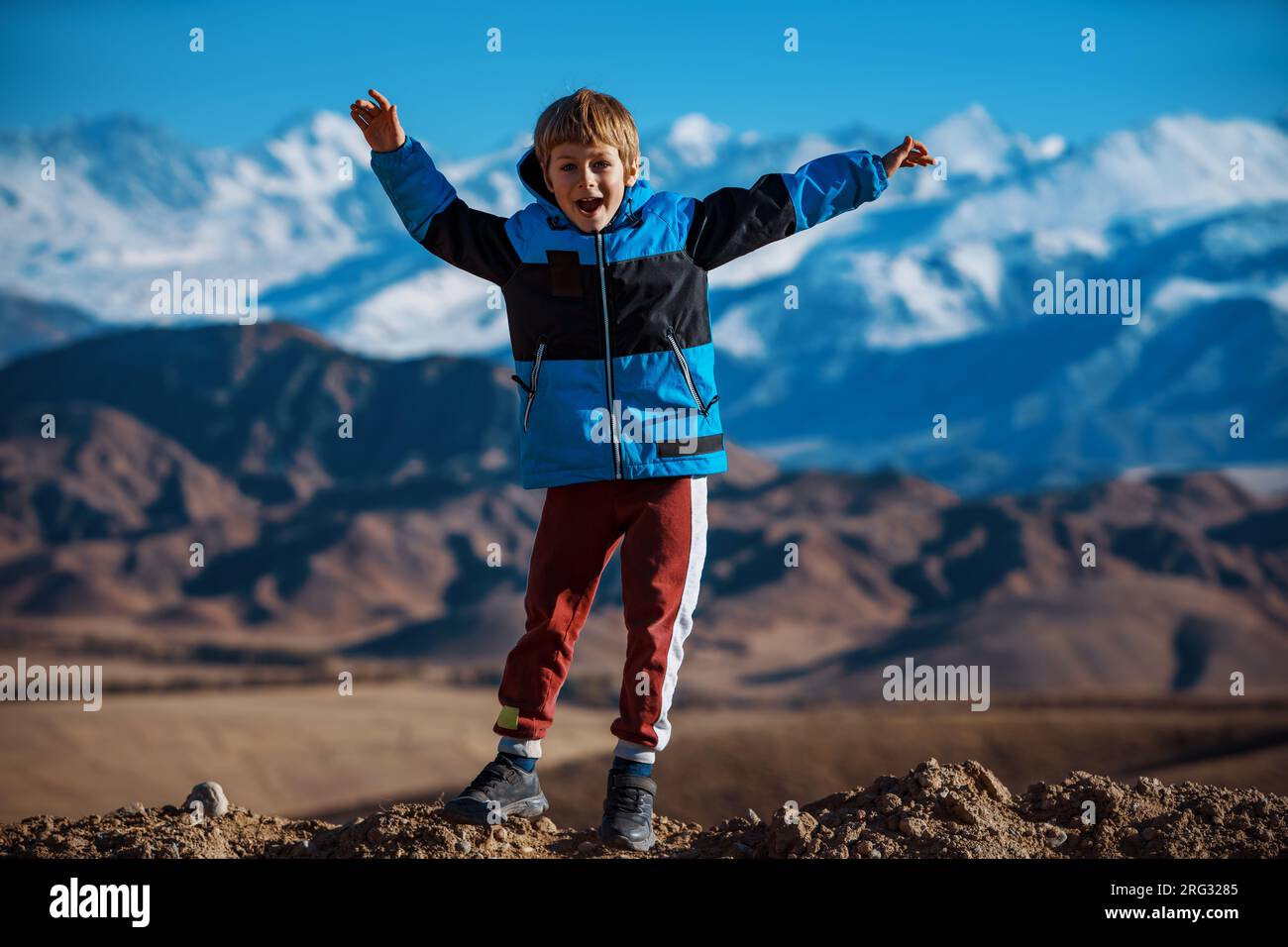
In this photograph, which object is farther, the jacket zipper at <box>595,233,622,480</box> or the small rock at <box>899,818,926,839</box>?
the small rock at <box>899,818,926,839</box>

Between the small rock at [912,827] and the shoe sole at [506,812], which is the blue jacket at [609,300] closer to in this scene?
the shoe sole at [506,812]

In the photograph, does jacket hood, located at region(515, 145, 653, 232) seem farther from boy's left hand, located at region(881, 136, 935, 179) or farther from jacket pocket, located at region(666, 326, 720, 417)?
boy's left hand, located at region(881, 136, 935, 179)

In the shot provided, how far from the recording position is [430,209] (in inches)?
168

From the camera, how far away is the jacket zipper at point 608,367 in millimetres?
4137

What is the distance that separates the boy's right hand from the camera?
4.21 meters

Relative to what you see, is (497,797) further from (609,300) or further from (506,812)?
(609,300)

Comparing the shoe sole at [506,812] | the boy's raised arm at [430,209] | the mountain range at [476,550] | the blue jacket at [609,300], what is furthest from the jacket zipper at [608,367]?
the mountain range at [476,550]

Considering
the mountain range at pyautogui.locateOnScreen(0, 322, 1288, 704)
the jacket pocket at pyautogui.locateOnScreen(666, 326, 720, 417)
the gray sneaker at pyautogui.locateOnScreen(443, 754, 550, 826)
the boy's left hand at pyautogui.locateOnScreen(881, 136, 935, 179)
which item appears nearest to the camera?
the jacket pocket at pyautogui.locateOnScreen(666, 326, 720, 417)

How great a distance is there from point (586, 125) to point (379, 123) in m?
0.56

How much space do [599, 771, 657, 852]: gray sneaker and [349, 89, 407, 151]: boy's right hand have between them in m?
1.77

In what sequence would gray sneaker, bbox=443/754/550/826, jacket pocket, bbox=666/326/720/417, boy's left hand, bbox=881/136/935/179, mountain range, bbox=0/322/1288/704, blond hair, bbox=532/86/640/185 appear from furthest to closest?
mountain range, bbox=0/322/1288/704 → boy's left hand, bbox=881/136/935/179 → gray sneaker, bbox=443/754/550/826 → jacket pocket, bbox=666/326/720/417 → blond hair, bbox=532/86/640/185

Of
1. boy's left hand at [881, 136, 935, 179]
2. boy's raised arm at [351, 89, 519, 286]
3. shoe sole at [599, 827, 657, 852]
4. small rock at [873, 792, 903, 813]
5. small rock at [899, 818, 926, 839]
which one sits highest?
boy's left hand at [881, 136, 935, 179]

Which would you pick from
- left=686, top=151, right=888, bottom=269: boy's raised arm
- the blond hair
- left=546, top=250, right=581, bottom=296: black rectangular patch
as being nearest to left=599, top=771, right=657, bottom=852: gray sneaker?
left=546, top=250, right=581, bottom=296: black rectangular patch

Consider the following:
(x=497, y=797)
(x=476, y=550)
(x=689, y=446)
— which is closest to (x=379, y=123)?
(x=689, y=446)
